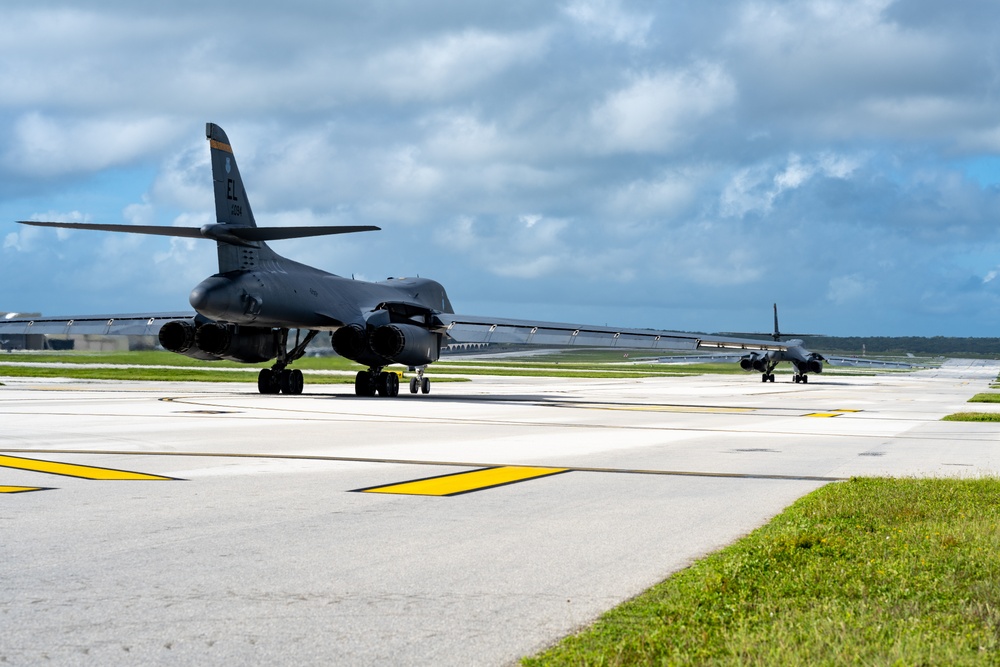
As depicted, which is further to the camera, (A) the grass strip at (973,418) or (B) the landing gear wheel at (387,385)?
(B) the landing gear wheel at (387,385)

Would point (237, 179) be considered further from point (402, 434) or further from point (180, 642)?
point (180, 642)

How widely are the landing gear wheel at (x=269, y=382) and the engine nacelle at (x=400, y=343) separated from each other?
4.37 meters

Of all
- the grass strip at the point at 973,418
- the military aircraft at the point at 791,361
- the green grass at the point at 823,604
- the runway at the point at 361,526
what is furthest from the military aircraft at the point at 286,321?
the military aircraft at the point at 791,361

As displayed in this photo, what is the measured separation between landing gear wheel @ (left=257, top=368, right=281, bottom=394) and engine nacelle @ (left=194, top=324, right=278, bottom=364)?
0.99 m

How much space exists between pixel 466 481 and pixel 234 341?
2328cm

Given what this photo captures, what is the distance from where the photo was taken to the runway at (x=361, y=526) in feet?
16.0

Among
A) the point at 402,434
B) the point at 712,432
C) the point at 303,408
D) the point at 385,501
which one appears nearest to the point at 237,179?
the point at 303,408

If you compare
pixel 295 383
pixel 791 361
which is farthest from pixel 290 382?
pixel 791 361

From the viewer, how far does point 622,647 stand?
4.57 meters

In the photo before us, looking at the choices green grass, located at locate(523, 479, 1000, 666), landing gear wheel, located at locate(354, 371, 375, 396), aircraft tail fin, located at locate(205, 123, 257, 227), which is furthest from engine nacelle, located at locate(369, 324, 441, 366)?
green grass, located at locate(523, 479, 1000, 666)

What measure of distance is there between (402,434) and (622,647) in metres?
13.5

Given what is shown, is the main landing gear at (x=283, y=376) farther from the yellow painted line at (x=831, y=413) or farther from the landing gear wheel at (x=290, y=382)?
the yellow painted line at (x=831, y=413)

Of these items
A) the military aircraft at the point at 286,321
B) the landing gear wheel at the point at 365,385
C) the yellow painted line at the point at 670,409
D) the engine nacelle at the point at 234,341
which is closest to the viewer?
the yellow painted line at the point at 670,409

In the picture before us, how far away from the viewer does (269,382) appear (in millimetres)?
35125
